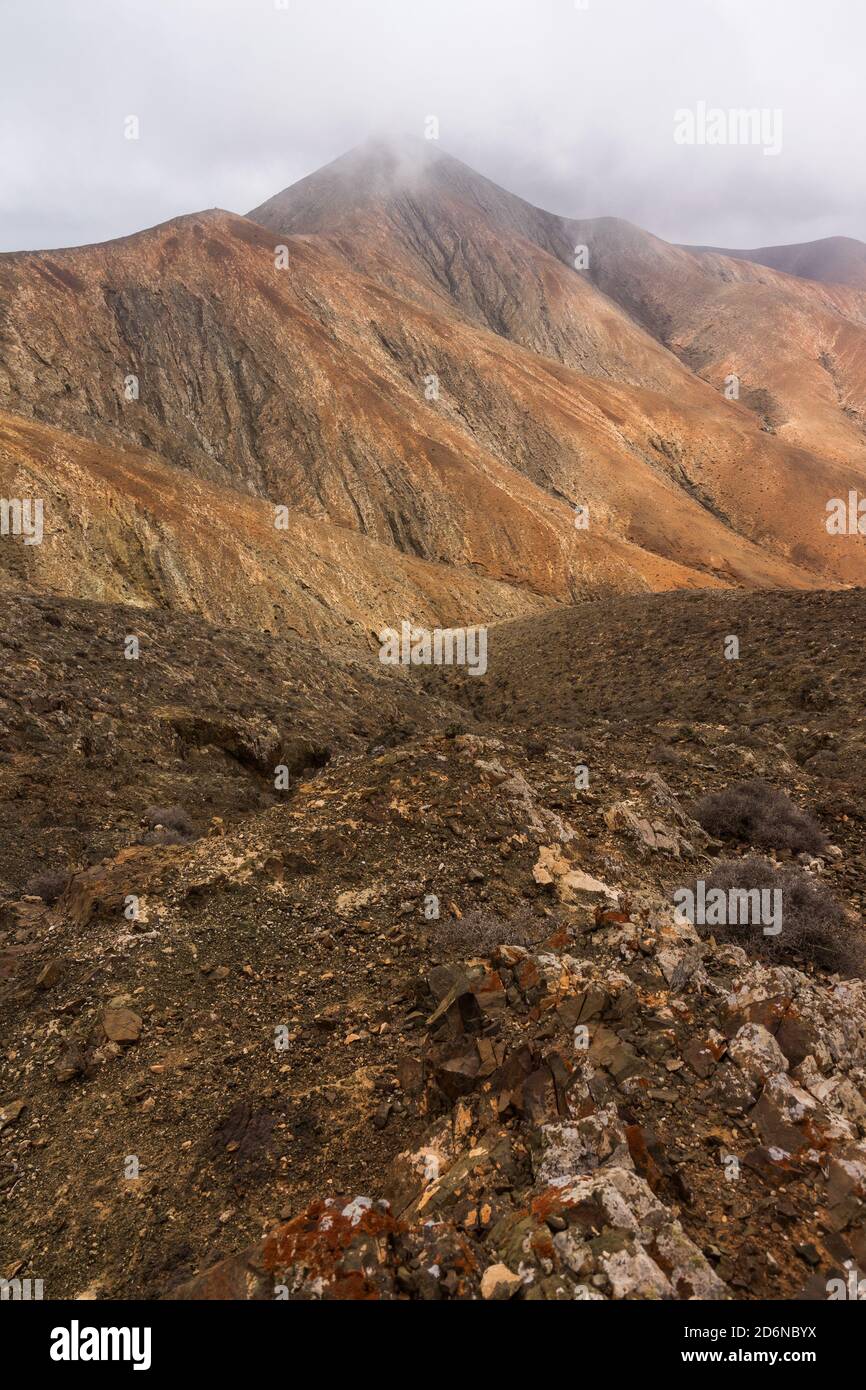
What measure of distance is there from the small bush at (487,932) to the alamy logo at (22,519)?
23.3 metres

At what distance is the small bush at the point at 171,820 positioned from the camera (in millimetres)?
10813

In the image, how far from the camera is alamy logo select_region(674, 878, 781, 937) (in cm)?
725

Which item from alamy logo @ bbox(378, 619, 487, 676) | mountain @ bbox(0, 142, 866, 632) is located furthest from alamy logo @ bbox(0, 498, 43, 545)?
alamy logo @ bbox(378, 619, 487, 676)

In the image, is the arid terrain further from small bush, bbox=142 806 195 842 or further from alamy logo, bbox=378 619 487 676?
alamy logo, bbox=378 619 487 676

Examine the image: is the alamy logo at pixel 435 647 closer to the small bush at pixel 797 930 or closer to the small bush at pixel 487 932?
the small bush at pixel 797 930

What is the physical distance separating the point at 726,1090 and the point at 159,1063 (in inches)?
152

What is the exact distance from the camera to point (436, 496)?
44031 millimetres

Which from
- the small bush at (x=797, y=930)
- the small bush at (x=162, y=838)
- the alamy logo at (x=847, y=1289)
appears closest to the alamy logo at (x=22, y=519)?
the small bush at (x=162, y=838)

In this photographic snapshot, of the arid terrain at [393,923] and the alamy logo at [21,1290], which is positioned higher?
the arid terrain at [393,923]

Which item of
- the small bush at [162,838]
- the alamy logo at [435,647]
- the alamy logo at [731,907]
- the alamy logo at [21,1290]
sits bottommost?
the alamy logo at [21,1290]

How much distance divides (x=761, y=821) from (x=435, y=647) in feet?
75.8
